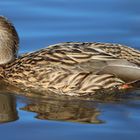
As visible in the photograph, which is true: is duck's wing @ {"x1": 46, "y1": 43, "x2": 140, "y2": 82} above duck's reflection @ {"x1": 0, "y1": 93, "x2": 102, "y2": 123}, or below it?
above

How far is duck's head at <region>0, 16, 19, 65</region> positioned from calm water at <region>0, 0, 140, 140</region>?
766 millimetres

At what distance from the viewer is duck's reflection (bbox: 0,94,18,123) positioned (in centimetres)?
922

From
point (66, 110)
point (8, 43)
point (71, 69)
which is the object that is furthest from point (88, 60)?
point (8, 43)

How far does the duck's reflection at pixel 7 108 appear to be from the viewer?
9.22 metres

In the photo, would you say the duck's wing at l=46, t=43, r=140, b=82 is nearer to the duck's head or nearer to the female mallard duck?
the female mallard duck

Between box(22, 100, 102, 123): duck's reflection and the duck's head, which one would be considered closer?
box(22, 100, 102, 123): duck's reflection

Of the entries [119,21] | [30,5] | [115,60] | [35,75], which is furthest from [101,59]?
[30,5]

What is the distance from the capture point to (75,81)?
10023 mm

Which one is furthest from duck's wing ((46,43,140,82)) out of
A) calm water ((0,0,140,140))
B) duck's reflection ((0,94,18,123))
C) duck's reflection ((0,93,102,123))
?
duck's reflection ((0,94,18,123))

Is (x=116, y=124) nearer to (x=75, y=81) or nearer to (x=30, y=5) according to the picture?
(x=75, y=81)

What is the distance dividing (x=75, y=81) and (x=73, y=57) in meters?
0.35

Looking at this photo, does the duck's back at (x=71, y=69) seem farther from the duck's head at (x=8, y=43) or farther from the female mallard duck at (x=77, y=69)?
the duck's head at (x=8, y=43)

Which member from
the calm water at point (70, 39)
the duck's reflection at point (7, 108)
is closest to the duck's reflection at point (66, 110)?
the calm water at point (70, 39)

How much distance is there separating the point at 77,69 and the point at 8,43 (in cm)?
134
